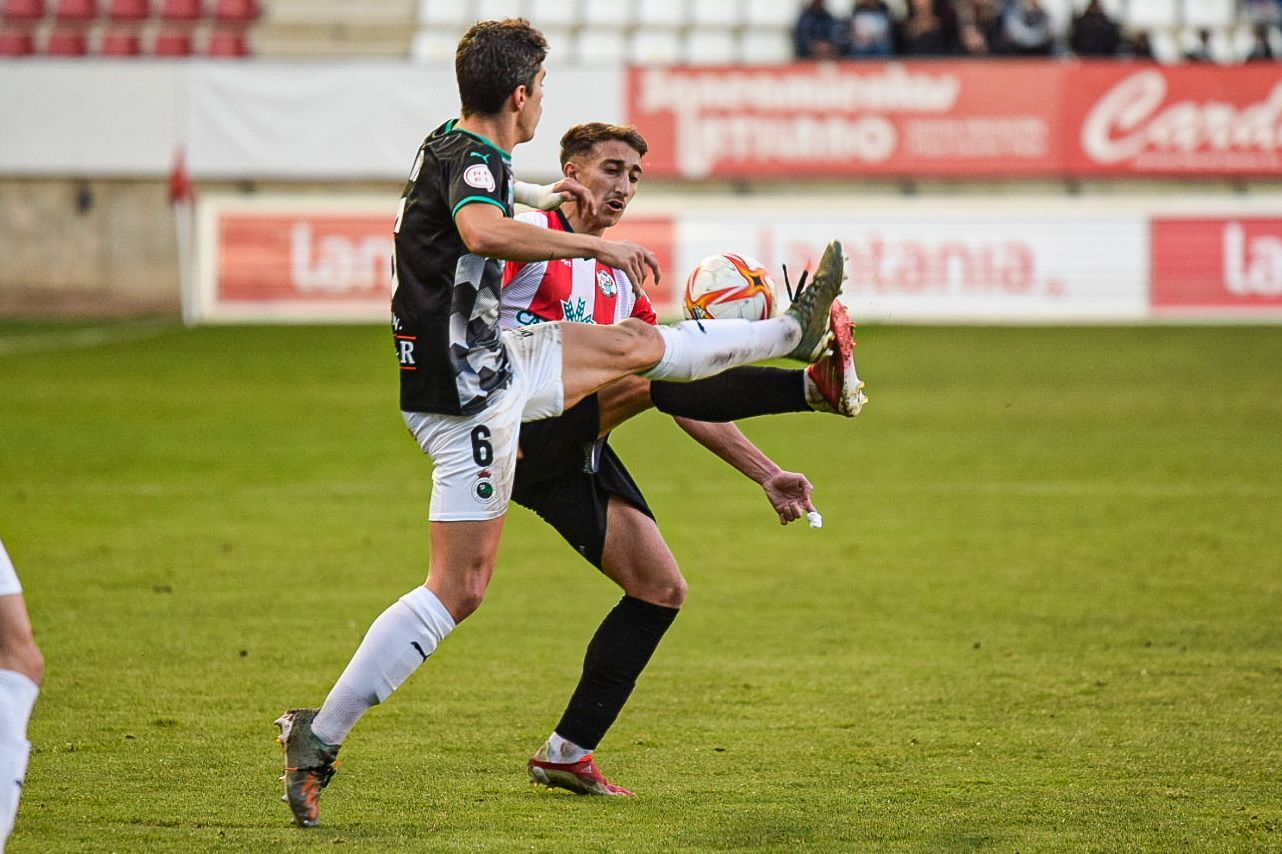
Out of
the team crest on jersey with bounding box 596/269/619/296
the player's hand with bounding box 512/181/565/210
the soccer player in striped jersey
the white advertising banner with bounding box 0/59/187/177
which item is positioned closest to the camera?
the player's hand with bounding box 512/181/565/210

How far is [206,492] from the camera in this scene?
37.5ft

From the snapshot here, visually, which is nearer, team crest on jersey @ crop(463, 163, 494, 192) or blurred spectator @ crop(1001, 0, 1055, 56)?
team crest on jersey @ crop(463, 163, 494, 192)

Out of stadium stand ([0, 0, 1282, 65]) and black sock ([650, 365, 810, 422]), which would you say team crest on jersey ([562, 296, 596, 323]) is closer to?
black sock ([650, 365, 810, 422])

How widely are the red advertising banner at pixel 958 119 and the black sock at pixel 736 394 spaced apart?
21.4 metres

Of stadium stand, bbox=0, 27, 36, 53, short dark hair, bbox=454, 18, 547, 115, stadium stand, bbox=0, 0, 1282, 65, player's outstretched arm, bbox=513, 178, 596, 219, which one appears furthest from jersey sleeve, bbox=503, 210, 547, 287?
stadium stand, bbox=0, 27, 36, 53

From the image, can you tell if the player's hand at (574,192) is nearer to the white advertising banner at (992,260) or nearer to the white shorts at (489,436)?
the white shorts at (489,436)

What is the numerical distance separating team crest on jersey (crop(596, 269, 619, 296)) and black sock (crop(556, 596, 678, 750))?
896 mm

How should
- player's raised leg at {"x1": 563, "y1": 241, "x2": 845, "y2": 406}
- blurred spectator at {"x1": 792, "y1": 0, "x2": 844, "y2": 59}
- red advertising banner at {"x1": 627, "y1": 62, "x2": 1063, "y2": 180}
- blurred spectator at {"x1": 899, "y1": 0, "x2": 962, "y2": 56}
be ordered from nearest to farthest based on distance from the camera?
player's raised leg at {"x1": 563, "y1": 241, "x2": 845, "y2": 406} → red advertising banner at {"x1": 627, "y1": 62, "x2": 1063, "y2": 180} → blurred spectator at {"x1": 899, "y1": 0, "x2": 962, "y2": 56} → blurred spectator at {"x1": 792, "y1": 0, "x2": 844, "y2": 59}

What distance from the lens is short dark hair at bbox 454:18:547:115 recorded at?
4453mm

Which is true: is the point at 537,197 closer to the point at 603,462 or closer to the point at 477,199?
the point at 477,199

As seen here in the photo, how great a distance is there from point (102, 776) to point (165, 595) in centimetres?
315

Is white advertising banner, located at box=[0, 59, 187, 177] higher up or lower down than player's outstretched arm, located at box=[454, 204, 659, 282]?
lower down

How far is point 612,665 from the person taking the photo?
5211mm

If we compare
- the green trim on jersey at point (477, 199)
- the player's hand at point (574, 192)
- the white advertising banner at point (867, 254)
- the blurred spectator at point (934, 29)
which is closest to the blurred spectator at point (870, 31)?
the blurred spectator at point (934, 29)
